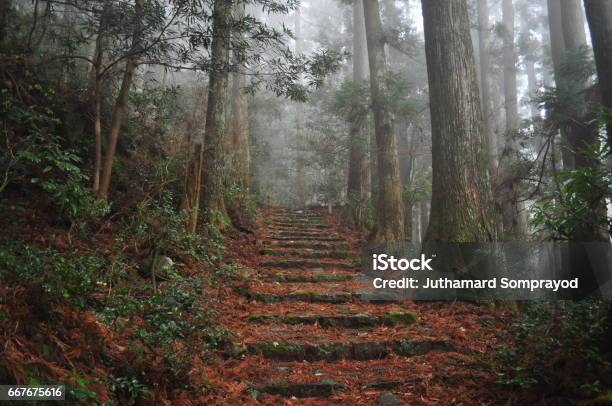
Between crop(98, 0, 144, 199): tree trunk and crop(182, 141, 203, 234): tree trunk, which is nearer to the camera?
crop(98, 0, 144, 199): tree trunk

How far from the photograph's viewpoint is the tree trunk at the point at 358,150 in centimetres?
1148

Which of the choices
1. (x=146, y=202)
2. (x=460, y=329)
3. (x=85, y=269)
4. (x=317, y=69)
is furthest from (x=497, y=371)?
(x=317, y=69)

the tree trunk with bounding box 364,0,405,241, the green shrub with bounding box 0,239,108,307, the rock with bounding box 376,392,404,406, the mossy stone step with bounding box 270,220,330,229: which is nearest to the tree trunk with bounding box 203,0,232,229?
the mossy stone step with bounding box 270,220,330,229

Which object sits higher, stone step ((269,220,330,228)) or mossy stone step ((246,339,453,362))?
stone step ((269,220,330,228))

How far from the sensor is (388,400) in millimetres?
3320

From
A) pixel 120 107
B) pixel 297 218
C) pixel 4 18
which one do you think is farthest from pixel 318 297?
pixel 297 218

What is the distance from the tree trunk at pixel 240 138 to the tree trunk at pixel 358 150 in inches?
120

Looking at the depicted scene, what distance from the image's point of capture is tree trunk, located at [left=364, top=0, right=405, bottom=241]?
9023 millimetres

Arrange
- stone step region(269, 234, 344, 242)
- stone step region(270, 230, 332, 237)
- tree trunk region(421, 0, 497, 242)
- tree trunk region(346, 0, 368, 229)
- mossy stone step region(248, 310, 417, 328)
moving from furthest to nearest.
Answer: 1. tree trunk region(346, 0, 368, 229)
2. stone step region(270, 230, 332, 237)
3. stone step region(269, 234, 344, 242)
4. tree trunk region(421, 0, 497, 242)
5. mossy stone step region(248, 310, 417, 328)

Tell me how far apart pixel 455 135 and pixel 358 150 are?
7.50 metres

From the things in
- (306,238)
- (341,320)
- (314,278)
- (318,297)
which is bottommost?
(341,320)

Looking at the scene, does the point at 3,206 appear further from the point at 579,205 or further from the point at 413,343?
the point at 579,205

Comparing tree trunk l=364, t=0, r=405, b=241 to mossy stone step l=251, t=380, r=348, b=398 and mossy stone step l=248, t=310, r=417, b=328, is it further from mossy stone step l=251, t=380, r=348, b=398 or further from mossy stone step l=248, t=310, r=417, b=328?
mossy stone step l=251, t=380, r=348, b=398

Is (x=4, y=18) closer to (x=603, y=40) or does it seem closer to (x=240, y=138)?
(x=240, y=138)
